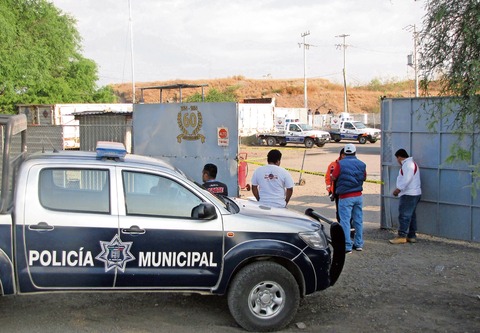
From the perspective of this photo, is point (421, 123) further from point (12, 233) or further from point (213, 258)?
point (12, 233)

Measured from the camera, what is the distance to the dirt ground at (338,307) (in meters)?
5.89

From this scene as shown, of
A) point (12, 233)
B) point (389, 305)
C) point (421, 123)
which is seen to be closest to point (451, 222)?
point (421, 123)

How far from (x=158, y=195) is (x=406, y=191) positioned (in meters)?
5.24

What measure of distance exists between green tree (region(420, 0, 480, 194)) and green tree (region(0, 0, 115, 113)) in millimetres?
23599

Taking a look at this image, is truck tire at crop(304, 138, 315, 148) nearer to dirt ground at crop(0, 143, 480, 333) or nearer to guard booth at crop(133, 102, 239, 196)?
guard booth at crop(133, 102, 239, 196)

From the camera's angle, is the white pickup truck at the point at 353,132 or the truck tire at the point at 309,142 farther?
the white pickup truck at the point at 353,132

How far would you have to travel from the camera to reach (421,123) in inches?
392

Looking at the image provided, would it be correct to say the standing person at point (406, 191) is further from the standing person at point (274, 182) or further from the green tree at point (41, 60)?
the green tree at point (41, 60)

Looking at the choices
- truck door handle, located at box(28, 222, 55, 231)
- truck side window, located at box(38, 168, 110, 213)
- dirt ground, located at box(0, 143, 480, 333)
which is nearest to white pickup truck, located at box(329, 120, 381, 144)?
dirt ground, located at box(0, 143, 480, 333)

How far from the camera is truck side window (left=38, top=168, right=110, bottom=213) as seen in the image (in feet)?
17.9

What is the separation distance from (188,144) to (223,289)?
683 centimetres

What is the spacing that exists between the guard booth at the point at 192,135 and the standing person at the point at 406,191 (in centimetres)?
333

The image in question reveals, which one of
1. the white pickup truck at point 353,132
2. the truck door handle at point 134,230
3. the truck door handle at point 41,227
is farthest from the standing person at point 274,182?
the white pickup truck at point 353,132

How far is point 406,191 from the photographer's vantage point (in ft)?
31.4
